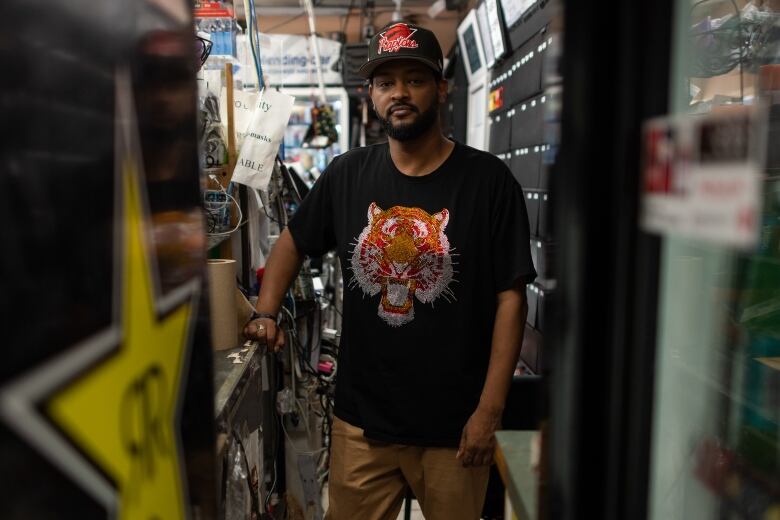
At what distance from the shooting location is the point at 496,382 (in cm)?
155

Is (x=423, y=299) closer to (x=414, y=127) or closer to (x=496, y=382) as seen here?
(x=496, y=382)

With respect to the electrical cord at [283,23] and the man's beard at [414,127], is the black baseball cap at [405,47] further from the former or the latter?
the electrical cord at [283,23]

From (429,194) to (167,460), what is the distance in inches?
43.8

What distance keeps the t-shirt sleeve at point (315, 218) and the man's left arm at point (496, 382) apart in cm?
61

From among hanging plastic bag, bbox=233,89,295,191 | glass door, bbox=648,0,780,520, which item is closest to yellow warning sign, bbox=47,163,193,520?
glass door, bbox=648,0,780,520

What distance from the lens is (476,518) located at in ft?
5.47

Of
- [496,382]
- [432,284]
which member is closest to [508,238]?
[432,284]

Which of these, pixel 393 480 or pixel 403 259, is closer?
pixel 403 259

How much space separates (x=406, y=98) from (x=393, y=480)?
1.15m

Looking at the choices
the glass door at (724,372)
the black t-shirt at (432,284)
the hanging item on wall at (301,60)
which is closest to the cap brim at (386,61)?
the black t-shirt at (432,284)

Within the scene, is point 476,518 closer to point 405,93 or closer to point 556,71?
point 405,93

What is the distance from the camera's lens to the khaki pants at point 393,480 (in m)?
1.63

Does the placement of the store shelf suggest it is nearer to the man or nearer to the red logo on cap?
the man

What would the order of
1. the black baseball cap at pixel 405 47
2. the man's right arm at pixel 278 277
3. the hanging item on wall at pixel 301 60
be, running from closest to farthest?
1. the black baseball cap at pixel 405 47
2. the man's right arm at pixel 278 277
3. the hanging item on wall at pixel 301 60
